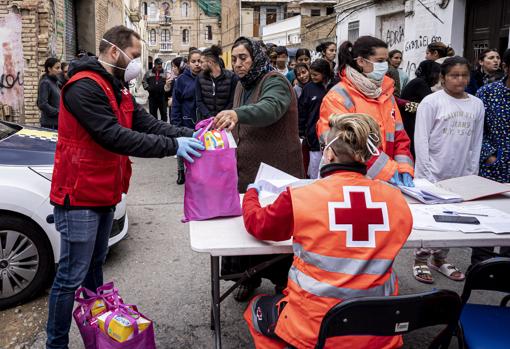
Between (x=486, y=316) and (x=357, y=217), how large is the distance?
1.16m

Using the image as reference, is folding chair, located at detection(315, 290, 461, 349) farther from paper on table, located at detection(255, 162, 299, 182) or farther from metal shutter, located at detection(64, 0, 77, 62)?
metal shutter, located at detection(64, 0, 77, 62)

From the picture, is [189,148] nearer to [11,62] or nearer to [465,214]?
[465,214]

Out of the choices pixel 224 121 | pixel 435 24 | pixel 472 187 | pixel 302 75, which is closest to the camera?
pixel 224 121

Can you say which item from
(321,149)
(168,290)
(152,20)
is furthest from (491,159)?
(152,20)

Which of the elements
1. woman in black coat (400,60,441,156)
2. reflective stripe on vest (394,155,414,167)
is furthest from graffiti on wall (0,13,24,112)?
reflective stripe on vest (394,155,414,167)

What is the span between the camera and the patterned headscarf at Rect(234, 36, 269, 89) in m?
3.47

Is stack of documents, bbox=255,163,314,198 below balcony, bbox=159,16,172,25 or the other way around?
below

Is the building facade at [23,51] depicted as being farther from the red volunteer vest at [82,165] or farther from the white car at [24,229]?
the red volunteer vest at [82,165]

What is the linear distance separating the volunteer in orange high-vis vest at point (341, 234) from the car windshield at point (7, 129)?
327 cm

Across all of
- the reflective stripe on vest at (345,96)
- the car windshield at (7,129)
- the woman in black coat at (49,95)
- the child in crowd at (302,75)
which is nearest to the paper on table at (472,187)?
the reflective stripe on vest at (345,96)

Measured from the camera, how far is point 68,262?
2.93 m

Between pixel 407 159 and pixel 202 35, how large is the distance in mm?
74263

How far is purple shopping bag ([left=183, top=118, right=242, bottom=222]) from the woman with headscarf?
1.83 ft

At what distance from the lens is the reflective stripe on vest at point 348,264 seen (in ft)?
7.04
